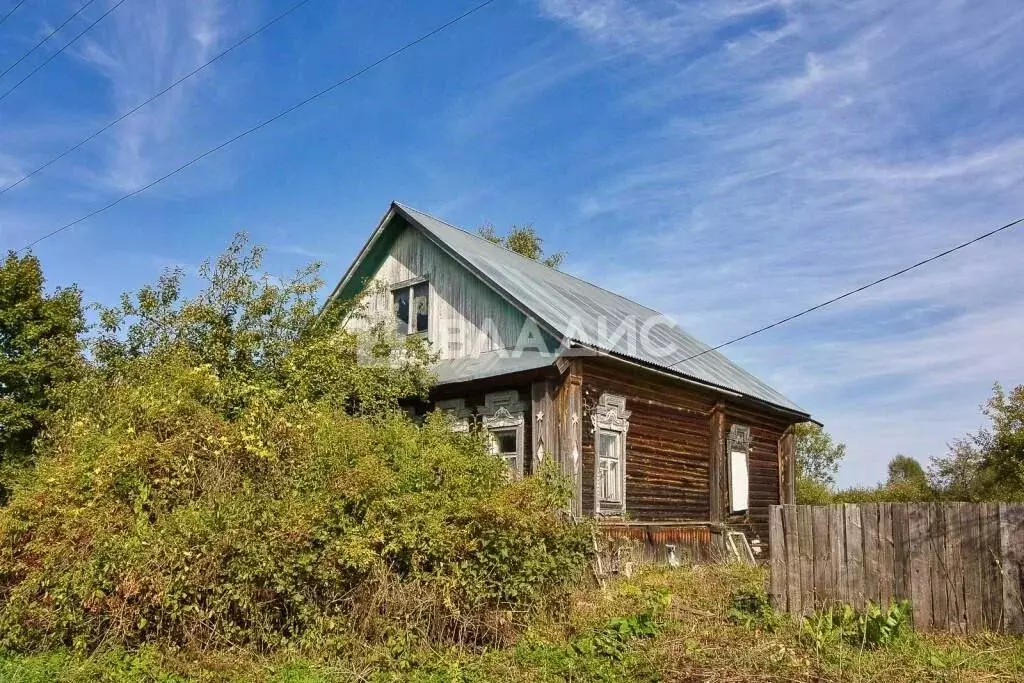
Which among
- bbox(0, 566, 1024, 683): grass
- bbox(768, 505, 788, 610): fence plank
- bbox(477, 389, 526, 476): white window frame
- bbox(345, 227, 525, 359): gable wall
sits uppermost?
bbox(345, 227, 525, 359): gable wall

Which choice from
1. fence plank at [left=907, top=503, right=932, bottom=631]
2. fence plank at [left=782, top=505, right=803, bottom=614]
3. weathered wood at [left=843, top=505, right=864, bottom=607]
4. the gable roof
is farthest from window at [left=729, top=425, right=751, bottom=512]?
fence plank at [left=907, top=503, right=932, bottom=631]

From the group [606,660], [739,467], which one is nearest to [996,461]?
[739,467]

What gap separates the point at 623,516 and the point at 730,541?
153 inches

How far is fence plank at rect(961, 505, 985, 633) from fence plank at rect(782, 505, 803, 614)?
1490 mm

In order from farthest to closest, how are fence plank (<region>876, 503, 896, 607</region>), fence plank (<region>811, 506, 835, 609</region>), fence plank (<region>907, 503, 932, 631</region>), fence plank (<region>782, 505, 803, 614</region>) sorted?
1. fence plank (<region>782, 505, 803, 614</region>)
2. fence plank (<region>811, 506, 835, 609</region>)
3. fence plank (<region>876, 503, 896, 607</region>)
4. fence plank (<region>907, 503, 932, 631</region>)

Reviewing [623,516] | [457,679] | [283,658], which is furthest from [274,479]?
[623,516]

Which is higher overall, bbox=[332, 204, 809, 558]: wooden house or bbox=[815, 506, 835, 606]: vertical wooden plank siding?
bbox=[332, 204, 809, 558]: wooden house

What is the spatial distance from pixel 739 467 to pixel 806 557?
9.99 meters

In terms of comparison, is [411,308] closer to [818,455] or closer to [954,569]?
[954,569]

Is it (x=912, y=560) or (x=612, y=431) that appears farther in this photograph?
(x=612, y=431)

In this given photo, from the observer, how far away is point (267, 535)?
741 cm

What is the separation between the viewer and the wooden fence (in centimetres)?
732

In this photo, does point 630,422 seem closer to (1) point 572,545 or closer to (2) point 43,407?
(1) point 572,545

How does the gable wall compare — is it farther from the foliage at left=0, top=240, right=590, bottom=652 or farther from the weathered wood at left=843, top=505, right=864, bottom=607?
the weathered wood at left=843, top=505, right=864, bottom=607
